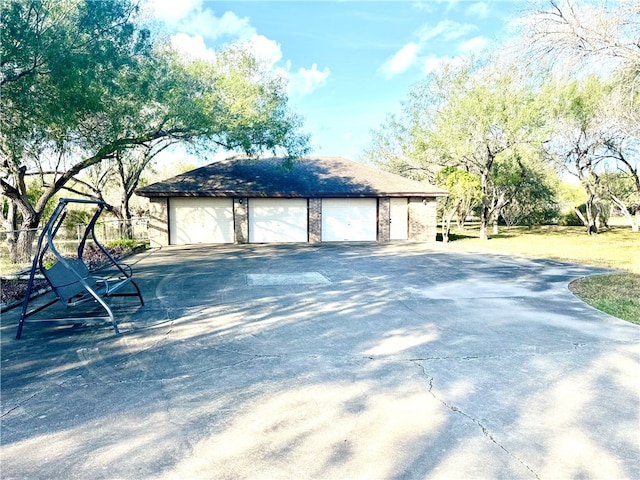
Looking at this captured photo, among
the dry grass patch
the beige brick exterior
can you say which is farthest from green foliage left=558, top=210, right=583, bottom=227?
the dry grass patch

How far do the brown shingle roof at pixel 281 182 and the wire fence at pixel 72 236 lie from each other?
191cm

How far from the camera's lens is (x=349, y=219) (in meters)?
19.8

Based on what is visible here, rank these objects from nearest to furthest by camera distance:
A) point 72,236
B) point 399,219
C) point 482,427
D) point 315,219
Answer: point 482,427 → point 72,236 → point 315,219 → point 399,219

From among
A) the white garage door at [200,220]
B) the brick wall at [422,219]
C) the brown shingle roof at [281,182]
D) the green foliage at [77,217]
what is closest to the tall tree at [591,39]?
the brown shingle roof at [281,182]

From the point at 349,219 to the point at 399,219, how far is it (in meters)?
2.65

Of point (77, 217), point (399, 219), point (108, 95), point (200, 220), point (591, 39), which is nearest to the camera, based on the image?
point (591, 39)

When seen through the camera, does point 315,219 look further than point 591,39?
Yes

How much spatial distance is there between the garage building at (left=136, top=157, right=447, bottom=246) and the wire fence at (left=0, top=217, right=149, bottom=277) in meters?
1.21

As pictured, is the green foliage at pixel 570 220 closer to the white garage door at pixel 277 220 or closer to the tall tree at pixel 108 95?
the white garage door at pixel 277 220

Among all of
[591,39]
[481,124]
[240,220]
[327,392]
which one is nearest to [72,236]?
[240,220]

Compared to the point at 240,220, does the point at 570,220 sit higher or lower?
lower

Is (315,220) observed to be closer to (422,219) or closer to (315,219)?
(315,219)

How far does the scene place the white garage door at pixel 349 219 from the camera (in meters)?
19.6

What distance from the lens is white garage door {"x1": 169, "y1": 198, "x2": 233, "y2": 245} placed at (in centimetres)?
1825
